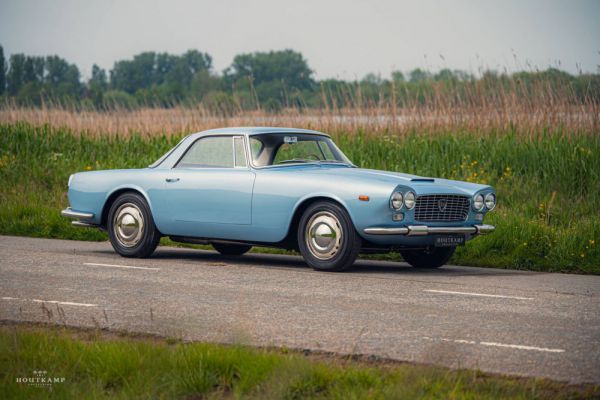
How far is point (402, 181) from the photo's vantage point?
31.8ft

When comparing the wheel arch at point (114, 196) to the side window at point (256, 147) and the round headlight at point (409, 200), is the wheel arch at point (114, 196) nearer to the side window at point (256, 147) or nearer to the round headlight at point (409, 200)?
the side window at point (256, 147)

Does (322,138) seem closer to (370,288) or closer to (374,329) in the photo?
(370,288)

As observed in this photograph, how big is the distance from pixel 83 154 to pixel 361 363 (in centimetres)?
1629

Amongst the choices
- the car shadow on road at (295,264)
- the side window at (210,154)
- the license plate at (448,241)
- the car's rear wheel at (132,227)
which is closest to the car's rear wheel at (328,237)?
the car shadow on road at (295,264)

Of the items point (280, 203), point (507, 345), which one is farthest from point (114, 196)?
point (507, 345)

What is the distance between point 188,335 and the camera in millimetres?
6062

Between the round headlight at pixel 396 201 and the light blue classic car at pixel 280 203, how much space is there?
0.5 inches

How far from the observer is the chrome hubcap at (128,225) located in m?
11.0

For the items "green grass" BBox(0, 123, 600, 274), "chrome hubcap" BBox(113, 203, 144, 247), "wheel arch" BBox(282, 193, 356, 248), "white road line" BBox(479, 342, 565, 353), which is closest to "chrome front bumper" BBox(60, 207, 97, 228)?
"chrome hubcap" BBox(113, 203, 144, 247)

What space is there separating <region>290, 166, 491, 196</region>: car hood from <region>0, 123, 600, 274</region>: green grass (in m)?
1.54

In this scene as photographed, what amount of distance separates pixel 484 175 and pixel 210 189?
6419 millimetres

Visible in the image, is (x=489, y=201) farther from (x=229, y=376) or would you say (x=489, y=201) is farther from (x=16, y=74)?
(x=16, y=74)

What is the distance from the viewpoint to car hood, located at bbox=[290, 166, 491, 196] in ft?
31.5

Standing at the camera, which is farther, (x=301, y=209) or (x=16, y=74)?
(x=16, y=74)
